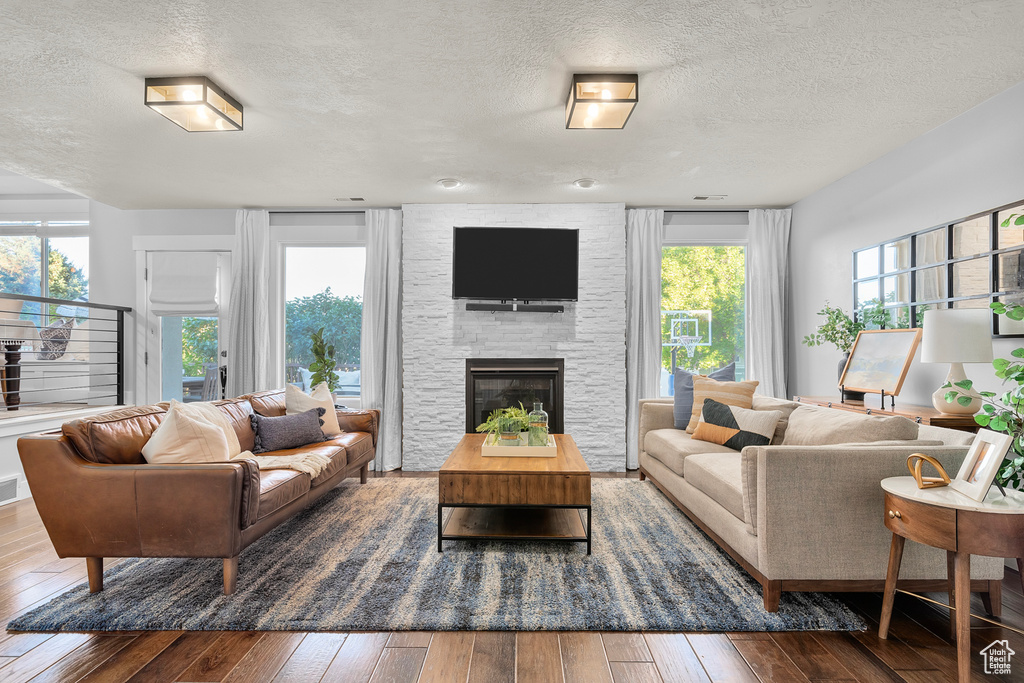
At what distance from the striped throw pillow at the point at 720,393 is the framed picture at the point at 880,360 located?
0.64 m

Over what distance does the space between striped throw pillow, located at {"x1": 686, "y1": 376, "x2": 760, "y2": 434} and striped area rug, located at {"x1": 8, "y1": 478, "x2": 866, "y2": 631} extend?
1031 millimetres

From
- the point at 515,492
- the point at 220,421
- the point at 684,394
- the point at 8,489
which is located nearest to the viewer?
the point at 515,492

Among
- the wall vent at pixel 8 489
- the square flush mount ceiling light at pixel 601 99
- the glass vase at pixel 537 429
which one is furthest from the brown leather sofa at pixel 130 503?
the square flush mount ceiling light at pixel 601 99

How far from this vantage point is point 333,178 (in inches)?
179

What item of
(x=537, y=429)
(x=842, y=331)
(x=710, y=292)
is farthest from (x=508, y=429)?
(x=710, y=292)

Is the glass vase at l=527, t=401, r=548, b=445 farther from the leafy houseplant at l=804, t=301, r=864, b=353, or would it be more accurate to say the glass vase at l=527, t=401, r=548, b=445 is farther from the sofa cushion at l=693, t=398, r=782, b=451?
the leafy houseplant at l=804, t=301, r=864, b=353

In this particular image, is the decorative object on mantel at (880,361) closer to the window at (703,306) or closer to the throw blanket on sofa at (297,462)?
the window at (703,306)

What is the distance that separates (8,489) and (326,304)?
2.85 metres

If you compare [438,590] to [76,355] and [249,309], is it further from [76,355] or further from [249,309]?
[76,355]

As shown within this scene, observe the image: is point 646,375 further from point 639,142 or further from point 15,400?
point 15,400

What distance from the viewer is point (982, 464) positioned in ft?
6.08

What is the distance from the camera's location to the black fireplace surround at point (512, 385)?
5312mm

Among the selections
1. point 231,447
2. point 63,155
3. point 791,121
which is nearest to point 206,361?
point 63,155

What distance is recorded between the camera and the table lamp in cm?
273
